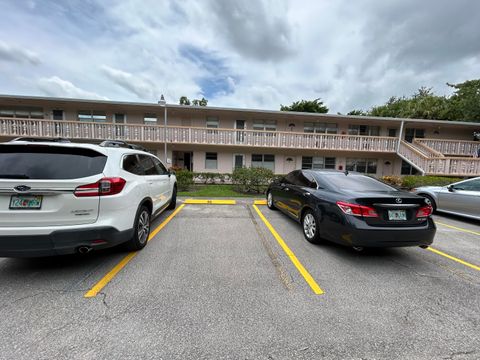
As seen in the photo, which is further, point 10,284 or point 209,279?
point 209,279

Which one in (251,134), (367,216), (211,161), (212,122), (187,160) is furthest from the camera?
(187,160)

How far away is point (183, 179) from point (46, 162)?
26.2 ft

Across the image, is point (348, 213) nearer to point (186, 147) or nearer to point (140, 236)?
point (140, 236)

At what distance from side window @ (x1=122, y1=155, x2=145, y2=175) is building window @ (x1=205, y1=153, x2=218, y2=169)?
11406mm

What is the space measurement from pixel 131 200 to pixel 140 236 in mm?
821

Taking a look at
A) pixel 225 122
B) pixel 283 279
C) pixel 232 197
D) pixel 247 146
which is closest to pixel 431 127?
pixel 247 146

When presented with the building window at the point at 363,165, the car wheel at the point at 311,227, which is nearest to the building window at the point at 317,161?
the building window at the point at 363,165

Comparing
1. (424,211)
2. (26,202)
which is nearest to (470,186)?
(424,211)

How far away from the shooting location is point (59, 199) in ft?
8.57

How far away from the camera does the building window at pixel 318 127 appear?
635 inches

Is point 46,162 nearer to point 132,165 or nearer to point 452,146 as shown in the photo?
point 132,165

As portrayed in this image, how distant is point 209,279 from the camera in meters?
2.90

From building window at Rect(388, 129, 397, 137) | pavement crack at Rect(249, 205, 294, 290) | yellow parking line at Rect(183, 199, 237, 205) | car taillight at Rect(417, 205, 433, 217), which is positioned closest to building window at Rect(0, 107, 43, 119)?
yellow parking line at Rect(183, 199, 237, 205)

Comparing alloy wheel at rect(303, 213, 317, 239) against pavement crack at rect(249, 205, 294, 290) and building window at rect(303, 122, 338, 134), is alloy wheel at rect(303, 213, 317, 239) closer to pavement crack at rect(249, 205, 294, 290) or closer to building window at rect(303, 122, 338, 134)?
pavement crack at rect(249, 205, 294, 290)
